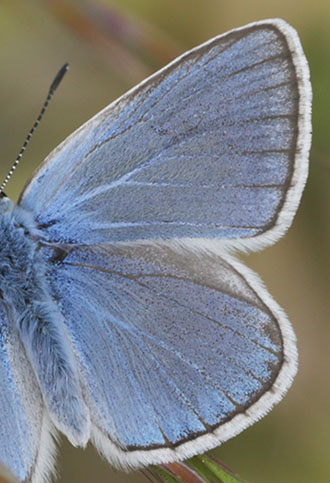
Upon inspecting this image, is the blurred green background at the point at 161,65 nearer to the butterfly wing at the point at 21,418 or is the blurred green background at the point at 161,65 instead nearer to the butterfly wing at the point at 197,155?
the butterfly wing at the point at 21,418

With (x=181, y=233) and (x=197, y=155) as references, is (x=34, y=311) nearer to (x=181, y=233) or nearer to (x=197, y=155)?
(x=181, y=233)

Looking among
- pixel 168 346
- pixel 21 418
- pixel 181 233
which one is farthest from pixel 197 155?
pixel 21 418

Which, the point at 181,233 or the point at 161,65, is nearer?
the point at 181,233

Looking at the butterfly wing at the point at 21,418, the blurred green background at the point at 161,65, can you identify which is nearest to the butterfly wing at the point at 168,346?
the butterfly wing at the point at 21,418

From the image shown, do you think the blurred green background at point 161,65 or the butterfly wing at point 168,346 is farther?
the blurred green background at point 161,65

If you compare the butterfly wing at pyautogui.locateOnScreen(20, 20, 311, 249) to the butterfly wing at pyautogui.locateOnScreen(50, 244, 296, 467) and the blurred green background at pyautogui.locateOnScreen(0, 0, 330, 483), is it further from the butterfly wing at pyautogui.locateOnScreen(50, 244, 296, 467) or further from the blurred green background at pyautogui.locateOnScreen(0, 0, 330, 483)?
the blurred green background at pyautogui.locateOnScreen(0, 0, 330, 483)
